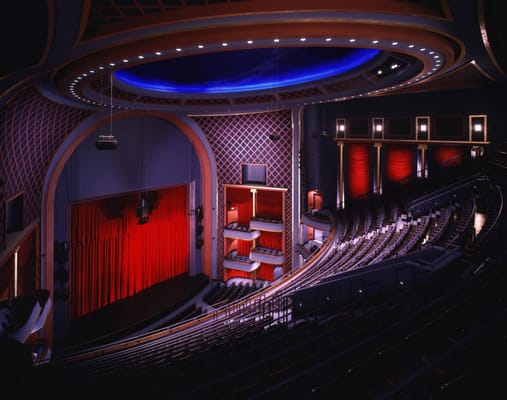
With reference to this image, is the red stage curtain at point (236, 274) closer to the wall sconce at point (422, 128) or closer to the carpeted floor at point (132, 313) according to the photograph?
the carpeted floor at point (132, 313)

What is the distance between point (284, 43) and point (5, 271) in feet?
22.6

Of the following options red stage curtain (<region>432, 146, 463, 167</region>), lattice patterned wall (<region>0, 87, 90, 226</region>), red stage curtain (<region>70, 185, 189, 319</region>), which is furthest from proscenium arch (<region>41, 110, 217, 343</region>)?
red stage curtain (<region>432, 146, 463, 167</region>)

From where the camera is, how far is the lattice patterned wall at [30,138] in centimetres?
707

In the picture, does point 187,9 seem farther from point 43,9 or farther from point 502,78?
point 502,78

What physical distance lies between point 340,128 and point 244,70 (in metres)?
4.72

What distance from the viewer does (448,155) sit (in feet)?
37.3

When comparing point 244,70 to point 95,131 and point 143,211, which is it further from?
point 143,211

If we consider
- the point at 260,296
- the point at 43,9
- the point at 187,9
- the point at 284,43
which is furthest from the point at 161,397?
the point at 260,296

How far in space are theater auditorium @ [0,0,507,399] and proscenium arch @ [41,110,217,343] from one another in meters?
0.07

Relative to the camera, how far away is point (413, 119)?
1177 cm

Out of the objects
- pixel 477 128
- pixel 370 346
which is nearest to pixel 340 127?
pixel 477 128

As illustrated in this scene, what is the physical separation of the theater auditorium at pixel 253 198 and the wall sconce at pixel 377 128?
5 centimetres

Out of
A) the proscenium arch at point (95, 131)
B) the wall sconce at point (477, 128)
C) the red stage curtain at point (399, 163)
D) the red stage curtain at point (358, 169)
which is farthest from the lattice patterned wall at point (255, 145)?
the wall sconce at point (477, 128)

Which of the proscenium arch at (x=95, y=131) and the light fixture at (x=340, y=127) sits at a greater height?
the light fixture at (x=340, y=127)
